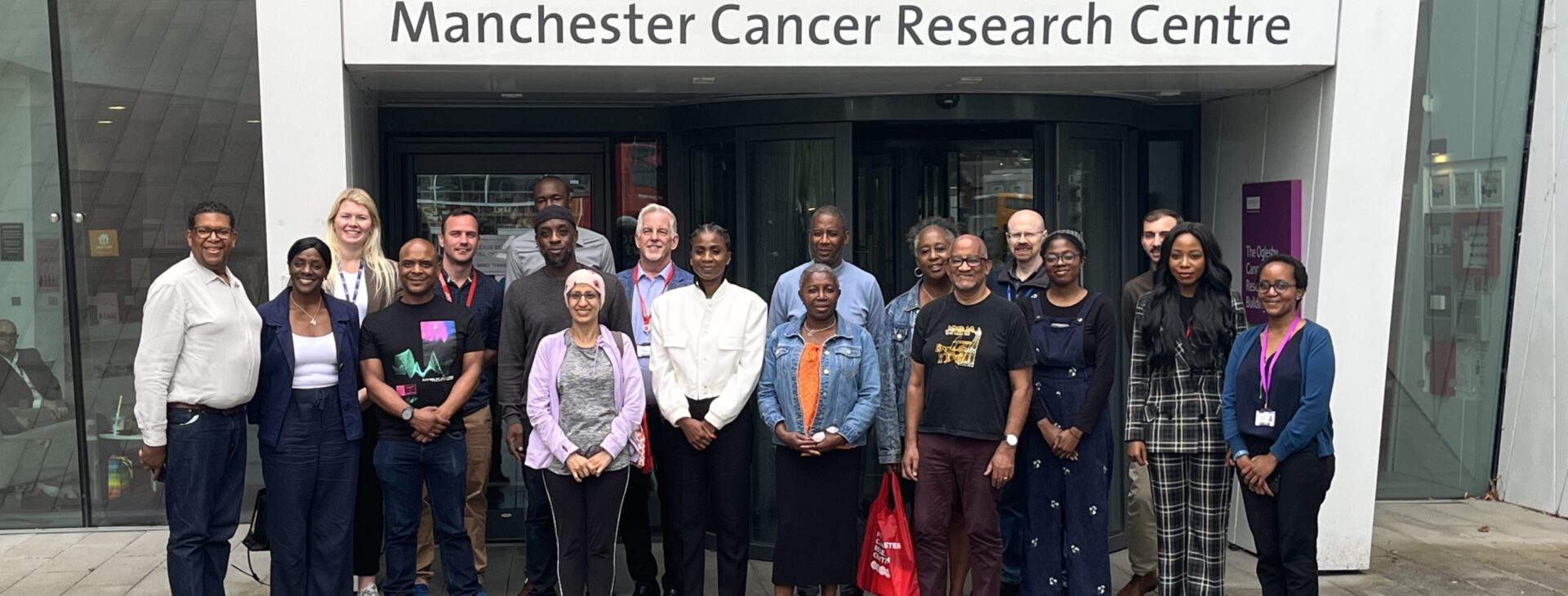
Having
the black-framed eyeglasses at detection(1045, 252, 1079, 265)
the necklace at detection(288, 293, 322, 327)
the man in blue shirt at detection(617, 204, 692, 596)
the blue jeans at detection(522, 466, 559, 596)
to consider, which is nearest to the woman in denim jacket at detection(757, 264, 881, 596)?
the man in blue shirt at detection(617, 204, 692, 596)

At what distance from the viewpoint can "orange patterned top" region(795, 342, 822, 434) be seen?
5.87 m

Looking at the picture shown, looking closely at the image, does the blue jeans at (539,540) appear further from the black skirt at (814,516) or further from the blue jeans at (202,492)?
the blue jeans at (202,492)

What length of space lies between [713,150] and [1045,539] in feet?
9.74

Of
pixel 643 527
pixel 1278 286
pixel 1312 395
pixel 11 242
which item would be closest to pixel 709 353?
pixel 643 527

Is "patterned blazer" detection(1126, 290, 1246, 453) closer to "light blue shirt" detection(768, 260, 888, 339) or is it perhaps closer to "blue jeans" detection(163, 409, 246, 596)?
"light blue shirt" detection(768, 260, 888, 339)

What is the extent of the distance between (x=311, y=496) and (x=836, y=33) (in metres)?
3.17

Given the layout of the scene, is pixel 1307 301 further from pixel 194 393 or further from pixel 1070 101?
pixel 194 393

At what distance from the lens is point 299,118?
252 inches

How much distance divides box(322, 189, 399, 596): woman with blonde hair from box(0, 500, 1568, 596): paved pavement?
882 millimetres

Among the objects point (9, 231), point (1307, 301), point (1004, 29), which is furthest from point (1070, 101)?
point (9, 231)

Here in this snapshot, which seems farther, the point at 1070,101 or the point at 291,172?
the point at 1070,101

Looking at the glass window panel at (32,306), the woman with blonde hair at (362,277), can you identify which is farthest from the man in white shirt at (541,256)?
the glass window panel at (32,306)

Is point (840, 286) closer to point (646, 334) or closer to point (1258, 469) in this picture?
point (646, 334)

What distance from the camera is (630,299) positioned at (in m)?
6.51
